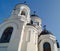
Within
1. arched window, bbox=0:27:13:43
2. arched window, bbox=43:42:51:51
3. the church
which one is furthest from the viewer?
arched window, bbox=43:42:51:51

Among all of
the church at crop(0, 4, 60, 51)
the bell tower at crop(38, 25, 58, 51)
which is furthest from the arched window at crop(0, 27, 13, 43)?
the bell tower at crop(38, 25, 58, 51)

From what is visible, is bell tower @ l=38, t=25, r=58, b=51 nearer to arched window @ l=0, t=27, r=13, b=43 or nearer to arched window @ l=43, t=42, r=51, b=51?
arched window @ l=43, t=42, r=51, b=51

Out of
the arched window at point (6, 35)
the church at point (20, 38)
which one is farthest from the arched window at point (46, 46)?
the arched window at point (6, 35)

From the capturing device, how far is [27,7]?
885 inches

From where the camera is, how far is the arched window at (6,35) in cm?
1472

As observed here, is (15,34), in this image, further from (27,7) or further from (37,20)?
(37,20)

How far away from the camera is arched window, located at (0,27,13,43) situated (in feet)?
48.3

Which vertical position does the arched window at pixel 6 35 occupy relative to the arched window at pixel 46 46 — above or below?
above

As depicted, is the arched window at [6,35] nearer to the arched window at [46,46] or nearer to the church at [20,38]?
the church at [20,38]

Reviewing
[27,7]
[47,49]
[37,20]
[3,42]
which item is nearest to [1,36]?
[3,42]

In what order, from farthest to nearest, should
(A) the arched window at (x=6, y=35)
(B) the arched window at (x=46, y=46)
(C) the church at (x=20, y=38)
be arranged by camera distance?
(B) the arched window at (x=46, y=46) → (A) the arched window at (x=6, y=35) → (C) the church at (x=20, y=38)

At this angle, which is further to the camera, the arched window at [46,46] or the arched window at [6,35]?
the arched window at [46,46]

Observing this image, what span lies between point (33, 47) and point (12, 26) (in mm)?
3923

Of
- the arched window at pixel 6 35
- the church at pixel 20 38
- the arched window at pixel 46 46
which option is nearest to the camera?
the church at pixel 20 38
